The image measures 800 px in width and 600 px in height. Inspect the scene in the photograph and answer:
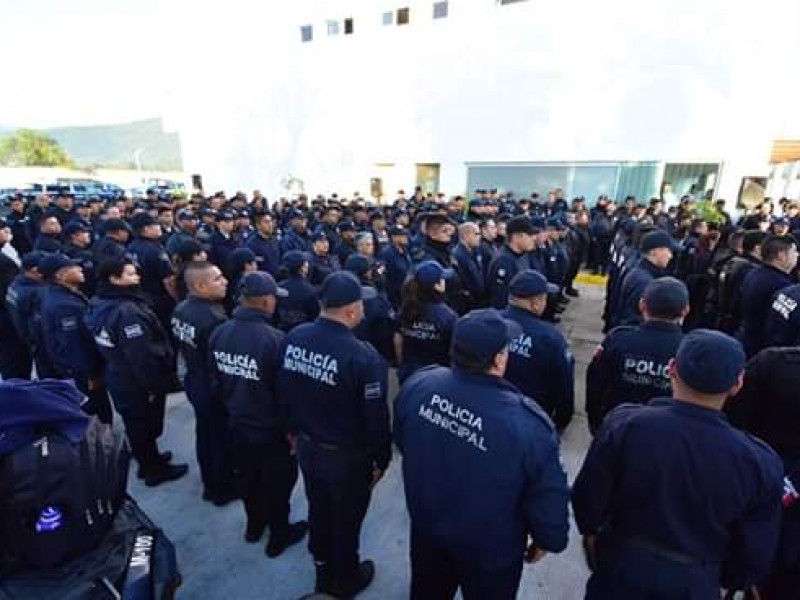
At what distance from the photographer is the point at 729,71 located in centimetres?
1292

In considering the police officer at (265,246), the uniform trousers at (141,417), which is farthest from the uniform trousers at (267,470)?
the police officer at (265,246)

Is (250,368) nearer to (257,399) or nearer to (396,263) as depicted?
(257,399)

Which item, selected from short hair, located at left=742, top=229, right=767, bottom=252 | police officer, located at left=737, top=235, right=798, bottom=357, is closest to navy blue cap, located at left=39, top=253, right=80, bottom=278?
police officer, located at left=737, top=235, right=798, bottom=357

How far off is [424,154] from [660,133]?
8.46 metres

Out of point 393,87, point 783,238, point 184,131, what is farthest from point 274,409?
point 184,131

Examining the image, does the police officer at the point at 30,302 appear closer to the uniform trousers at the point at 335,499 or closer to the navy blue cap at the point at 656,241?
the uniform trousers at the point at 335,499

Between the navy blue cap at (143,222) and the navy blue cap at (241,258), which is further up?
the navy blue cap at (143,222)

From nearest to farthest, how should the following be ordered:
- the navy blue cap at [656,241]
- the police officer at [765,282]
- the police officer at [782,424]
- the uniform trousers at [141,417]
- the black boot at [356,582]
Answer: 1. the police officer at [782,424]
2. the black boot at [356,582]
3. the uniform trousers at [141,417]
4. the police officer at [765,282]
5. the navy blue cap at [656,241]

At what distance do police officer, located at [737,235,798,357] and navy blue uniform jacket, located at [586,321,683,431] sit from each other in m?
2.13

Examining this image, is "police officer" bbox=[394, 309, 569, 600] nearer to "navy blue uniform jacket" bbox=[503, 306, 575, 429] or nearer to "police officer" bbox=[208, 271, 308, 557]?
"navy blue uniform jacket" bbox=[503, 306, 575, 429]

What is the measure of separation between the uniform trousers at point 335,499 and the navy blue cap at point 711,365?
167 centimetres

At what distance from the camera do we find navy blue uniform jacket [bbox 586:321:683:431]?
252 centimetres

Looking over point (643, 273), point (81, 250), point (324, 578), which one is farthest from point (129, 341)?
point (643, 273)

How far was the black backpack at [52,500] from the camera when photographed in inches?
60.6
